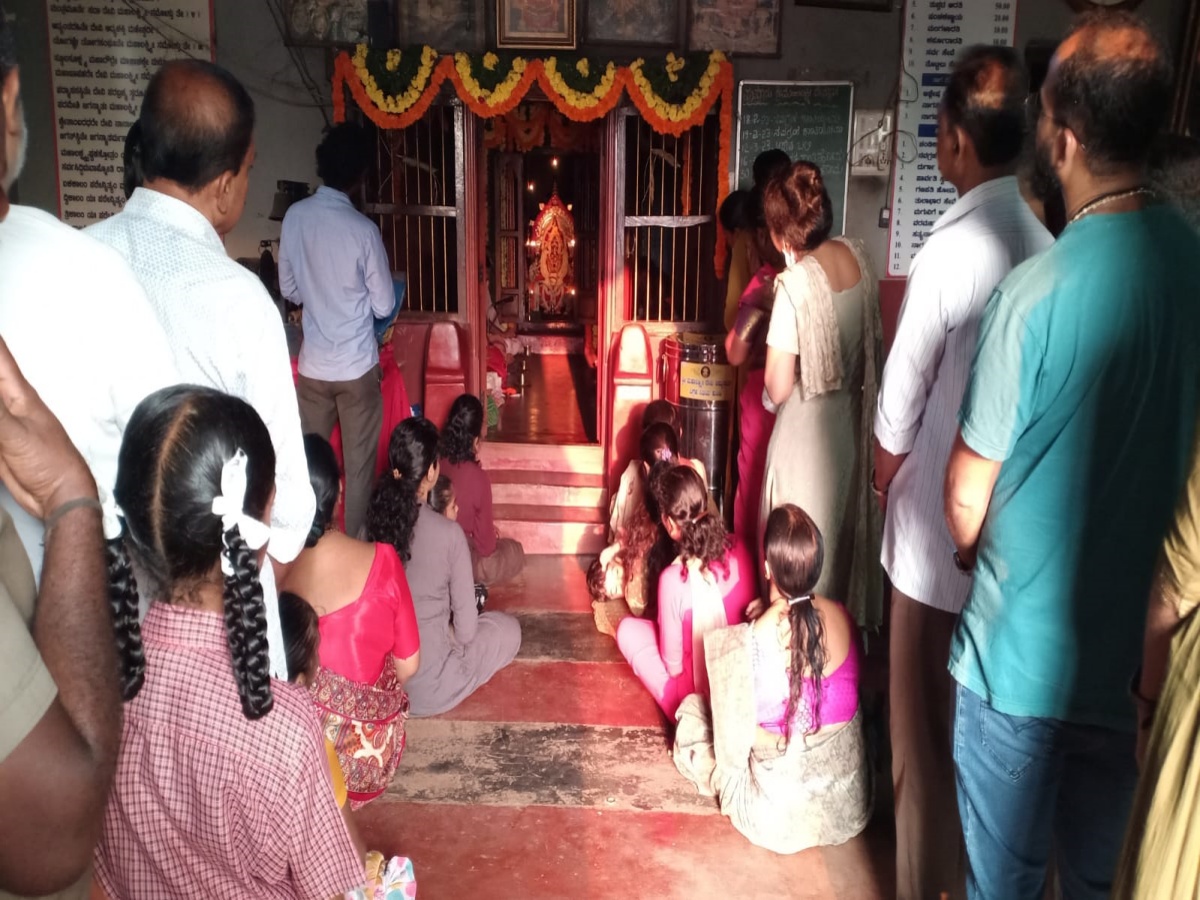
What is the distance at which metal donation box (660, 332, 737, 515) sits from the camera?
4.64 m

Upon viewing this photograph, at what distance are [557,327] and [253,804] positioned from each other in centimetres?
980

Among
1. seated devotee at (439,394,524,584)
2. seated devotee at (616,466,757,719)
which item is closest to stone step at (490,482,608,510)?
seated devotee at (439,394,524,584)

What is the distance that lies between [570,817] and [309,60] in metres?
4.24

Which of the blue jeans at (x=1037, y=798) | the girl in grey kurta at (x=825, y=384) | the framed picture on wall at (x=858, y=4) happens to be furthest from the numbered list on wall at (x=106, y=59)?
the blue jeans at (x=1037, y=798)

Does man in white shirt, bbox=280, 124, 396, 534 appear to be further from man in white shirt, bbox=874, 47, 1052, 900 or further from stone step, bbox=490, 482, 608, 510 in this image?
man in white shirt, bbox=874, 47, 1052, 900

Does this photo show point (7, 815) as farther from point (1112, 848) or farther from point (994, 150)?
point (994, 150)

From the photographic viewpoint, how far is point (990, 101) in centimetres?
194

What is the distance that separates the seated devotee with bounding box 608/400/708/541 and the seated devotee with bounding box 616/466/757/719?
2.62 feet

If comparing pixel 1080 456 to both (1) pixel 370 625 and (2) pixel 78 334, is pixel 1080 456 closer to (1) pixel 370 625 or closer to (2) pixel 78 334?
(2) pixel 78 334

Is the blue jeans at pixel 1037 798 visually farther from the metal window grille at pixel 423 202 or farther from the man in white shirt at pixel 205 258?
the metal window grille at pixel 423 202

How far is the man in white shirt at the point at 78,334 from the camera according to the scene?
133 cm

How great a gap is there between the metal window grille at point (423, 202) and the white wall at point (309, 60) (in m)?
0.41

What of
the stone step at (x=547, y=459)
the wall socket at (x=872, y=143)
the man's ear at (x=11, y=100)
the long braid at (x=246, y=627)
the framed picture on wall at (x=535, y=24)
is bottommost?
the stone step at (x=547, y=459)

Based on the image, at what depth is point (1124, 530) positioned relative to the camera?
1.47 metres
